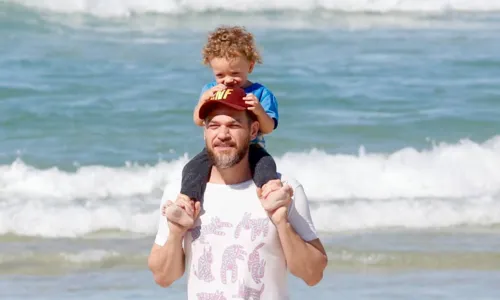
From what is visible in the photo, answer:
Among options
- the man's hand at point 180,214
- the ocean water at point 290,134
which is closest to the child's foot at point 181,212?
the man's hand at point 180,214

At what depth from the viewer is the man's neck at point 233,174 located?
4105 mm

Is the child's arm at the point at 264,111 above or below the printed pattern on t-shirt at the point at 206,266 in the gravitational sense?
above

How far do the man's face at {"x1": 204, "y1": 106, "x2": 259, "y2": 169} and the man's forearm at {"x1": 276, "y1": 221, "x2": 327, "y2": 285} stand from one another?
0.29 meters

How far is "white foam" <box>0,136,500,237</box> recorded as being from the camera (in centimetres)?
996

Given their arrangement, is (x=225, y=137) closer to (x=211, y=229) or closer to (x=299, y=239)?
(x=211, y=229)

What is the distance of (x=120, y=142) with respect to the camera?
1386 cm

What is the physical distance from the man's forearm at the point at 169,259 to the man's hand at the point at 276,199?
32cm

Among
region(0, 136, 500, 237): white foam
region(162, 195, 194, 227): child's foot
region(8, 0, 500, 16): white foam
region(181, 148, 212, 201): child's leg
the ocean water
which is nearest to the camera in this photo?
region(162, 195, 194, 227): child's foot

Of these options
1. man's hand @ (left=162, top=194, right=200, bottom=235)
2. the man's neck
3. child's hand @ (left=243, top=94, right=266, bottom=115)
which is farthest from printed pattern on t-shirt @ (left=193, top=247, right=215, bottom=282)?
child's hand @ (left=243, top=94, right=266, bottom=115)

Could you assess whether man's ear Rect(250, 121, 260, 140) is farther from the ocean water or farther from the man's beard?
the ocean water

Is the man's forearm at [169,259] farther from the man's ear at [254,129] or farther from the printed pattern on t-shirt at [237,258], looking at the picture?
the man's ear at [254,129]

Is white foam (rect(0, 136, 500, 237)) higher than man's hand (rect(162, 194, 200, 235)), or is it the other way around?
man's hand (rect(162, 194, 200, 235))

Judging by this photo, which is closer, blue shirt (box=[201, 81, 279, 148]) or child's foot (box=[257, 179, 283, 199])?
child's foot (box=[257, 179, 283, 199])

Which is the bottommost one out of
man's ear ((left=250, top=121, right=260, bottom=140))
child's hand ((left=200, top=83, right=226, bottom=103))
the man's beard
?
the man's beard
